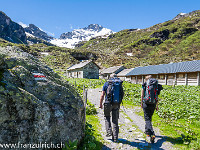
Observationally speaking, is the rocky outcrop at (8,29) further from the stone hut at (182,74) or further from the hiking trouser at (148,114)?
the hiking trouser at (148,114)

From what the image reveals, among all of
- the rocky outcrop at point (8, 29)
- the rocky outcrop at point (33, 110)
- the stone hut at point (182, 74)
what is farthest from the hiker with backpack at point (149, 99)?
the rocky outcrop at point (8, 29)

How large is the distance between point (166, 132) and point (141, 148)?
93.6 inches

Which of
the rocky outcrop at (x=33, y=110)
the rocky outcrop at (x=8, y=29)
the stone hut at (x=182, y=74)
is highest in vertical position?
the rocky outcrop at (x=8, y=29)

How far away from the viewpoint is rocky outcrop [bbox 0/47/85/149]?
116 inches

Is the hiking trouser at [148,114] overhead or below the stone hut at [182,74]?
below

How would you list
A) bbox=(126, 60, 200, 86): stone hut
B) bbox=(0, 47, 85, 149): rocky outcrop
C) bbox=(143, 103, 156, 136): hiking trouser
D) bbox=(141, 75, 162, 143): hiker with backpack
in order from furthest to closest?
bbox=(126, 60, 200, 86): stone hut
bbox=(143, 103, 156, 136): hiking trouser
bbox=(141, 75, 162, 143): hiker with backpack
bbox=(0, 47, 85, 149): rocky outcrop

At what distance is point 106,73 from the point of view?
55.6 meters

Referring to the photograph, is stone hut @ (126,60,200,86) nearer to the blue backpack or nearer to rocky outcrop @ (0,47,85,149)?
the blue backpack

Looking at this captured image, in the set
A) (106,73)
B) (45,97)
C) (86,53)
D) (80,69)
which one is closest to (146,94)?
(45,97)

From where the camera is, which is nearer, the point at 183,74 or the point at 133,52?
the point at 183,74

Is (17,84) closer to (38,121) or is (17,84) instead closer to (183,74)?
(38,121)

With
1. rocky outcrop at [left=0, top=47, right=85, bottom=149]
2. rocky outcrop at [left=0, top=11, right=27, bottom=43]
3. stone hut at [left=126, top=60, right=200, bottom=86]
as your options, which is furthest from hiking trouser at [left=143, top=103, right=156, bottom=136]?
rocky outcrop at [left=0, top=11, right=27, bottom=43]

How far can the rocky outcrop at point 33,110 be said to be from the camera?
9.66 feet

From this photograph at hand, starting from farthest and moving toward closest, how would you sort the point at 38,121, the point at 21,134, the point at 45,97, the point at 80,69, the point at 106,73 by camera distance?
the point at 106,73, the point at 80,69, the point at 45,97, the point at 38,121, the point at 21,134
